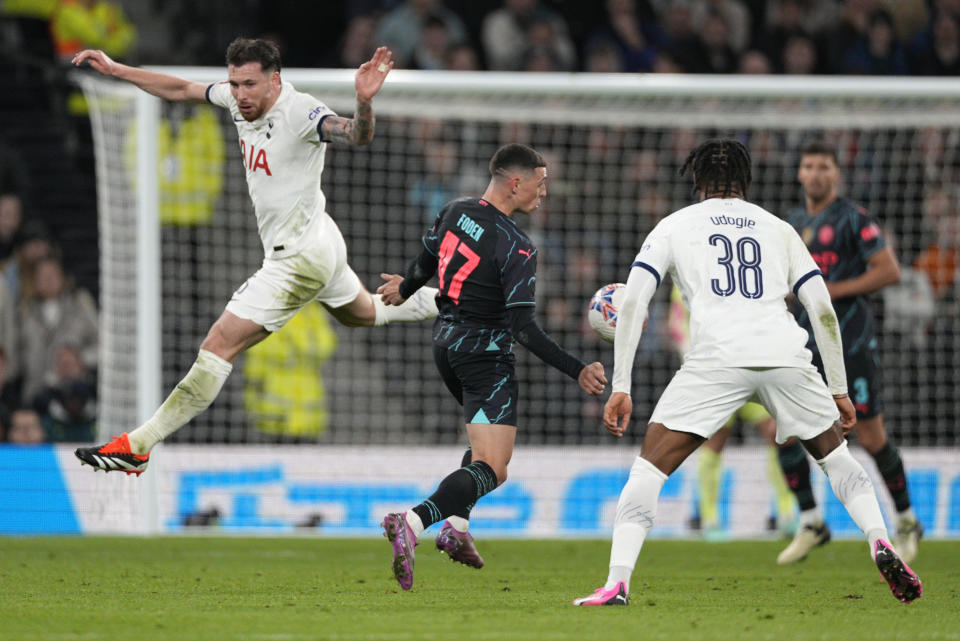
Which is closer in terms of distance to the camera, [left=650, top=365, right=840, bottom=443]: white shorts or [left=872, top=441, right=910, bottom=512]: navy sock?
[left=650, top=365, right=840, bottom=443]: white shorts

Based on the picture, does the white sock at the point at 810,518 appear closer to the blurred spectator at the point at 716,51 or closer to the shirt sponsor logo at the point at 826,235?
the shirt sponsor logo at the point at 826,235

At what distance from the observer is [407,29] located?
15.5 metres

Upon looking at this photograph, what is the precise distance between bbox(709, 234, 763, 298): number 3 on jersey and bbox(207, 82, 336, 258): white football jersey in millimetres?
2404

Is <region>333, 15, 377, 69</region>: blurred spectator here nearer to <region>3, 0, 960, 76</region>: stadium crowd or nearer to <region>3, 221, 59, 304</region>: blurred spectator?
<region>3, 0, 960, 76</region>: stadium crowd

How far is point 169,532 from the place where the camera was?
36.7ft

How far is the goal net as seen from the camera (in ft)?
38.7

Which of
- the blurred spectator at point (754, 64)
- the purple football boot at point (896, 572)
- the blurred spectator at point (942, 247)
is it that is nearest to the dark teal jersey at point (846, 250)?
the purple football boot at point (896, 572)

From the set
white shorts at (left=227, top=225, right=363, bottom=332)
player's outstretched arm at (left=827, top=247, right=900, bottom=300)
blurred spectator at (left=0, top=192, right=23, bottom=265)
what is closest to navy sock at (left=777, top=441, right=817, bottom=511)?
player's outstretched arm at (left=827, top=247, right=900, bottom=300)

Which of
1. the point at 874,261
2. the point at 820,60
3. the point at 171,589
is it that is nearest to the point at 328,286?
the point at 171,589

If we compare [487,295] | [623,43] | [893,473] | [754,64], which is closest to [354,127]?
[487,295]

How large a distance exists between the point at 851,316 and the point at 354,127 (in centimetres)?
352

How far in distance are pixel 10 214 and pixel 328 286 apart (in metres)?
6.73

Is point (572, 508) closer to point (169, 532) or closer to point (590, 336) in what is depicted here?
point (590, 336)

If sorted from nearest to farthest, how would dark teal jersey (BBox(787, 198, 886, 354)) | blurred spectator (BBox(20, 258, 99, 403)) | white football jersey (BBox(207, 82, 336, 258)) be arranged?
white football jersey (BBox(207, 82, 336, 258)) → dark teal jersey (BBox(787, 198, 886, 354)) → blurred spectator (BBox(20, 258, 99, 403))
